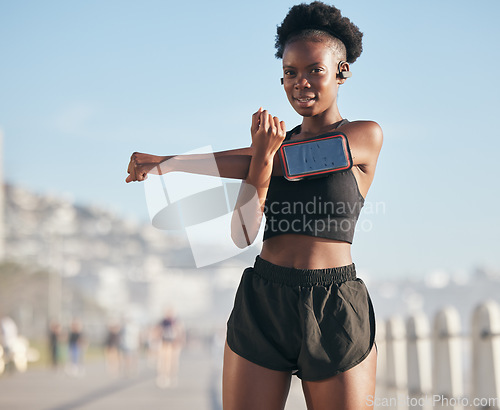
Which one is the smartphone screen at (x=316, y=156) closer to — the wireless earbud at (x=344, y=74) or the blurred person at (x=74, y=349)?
the wireless earbud at (x=344, y=74)

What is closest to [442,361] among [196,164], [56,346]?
[196,164]

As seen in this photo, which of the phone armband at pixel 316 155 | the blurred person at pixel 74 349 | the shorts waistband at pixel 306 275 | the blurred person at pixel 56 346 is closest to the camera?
the phone armband at pixel 316 155

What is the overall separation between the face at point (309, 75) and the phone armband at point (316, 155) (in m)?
0.27

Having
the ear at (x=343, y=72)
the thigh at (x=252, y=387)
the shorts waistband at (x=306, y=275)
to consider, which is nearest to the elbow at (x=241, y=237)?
the shorts waistband at (x=306, y=275)

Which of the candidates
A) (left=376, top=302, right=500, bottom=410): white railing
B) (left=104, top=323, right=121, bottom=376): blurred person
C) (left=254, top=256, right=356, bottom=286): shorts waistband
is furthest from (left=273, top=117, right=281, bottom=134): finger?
(left=104, top=323, right=121, bottom=376): blurred person

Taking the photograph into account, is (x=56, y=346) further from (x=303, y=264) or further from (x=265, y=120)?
(x=265, y=120)

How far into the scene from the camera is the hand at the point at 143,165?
261 cm

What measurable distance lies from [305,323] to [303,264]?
8.7 inches

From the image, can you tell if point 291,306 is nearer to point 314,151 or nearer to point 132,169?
point 314,151

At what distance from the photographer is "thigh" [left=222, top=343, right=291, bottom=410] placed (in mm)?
2746

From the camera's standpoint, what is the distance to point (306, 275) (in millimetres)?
2814

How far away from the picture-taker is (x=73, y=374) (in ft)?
75.1

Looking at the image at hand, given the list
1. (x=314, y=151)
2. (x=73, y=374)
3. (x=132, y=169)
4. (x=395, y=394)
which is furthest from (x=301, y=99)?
(x=73, y=374)

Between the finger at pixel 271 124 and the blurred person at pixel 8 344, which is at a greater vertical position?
the finger at pixel 271 124
